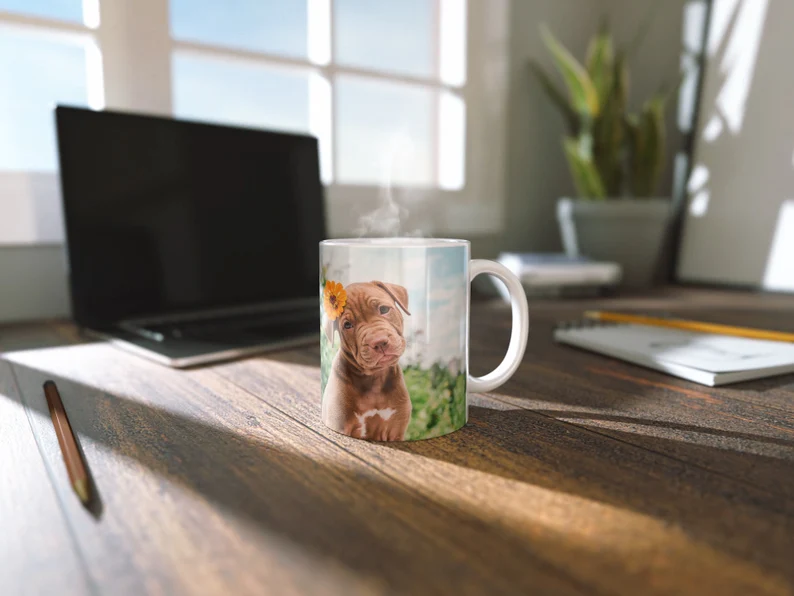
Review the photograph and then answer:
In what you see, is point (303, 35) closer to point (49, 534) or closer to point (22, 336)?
point (22, 336)

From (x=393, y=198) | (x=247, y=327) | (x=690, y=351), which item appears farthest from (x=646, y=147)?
(x=247, y=327)

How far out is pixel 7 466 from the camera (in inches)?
14.8

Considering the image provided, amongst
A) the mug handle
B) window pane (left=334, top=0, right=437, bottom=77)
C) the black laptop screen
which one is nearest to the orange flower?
the mug handle

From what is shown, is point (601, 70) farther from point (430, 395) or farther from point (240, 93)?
point (430, 395)

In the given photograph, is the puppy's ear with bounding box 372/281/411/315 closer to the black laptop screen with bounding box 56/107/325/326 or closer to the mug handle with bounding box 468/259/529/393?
the mug handle with bounding box 468/259/529/393

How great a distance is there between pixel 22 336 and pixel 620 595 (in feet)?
2.67

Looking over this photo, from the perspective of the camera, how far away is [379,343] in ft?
1.33

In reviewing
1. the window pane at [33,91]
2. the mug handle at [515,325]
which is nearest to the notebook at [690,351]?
the mug handle at [515,325]

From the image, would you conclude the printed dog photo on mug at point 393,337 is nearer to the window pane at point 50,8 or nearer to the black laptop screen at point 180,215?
the black laptop screen at point 180,215

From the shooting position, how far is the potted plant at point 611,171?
1.31 m

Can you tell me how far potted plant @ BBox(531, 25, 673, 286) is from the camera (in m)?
1.31

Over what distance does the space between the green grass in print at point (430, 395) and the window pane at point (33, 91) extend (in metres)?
0.78

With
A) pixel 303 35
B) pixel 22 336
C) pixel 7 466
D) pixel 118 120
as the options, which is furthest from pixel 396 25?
pixel 7 466

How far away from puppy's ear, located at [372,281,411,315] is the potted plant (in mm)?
1021
